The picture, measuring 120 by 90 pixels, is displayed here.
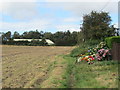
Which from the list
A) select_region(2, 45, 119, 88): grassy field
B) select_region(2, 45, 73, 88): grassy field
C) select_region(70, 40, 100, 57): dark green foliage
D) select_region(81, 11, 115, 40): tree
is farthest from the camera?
select_region(81, 11, 115, 40): tree

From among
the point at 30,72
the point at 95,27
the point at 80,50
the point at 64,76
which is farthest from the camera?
the point at 95,27

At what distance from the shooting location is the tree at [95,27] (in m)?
29.9

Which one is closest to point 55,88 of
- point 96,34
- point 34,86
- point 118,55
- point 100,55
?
point 34,86

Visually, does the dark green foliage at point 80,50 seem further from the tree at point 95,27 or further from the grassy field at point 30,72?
the tree at point 95,27

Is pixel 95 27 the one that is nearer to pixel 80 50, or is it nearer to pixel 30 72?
pixel 80 50

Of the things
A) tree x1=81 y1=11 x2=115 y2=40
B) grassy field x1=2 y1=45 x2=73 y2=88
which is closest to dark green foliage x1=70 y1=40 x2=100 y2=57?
grassy field x1=2 y1=45 x2=73 y2=88

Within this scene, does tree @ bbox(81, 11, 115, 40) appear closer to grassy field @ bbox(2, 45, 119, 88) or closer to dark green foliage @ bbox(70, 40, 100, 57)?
dark green foliage @ bbox(70, 40, 100, 57)

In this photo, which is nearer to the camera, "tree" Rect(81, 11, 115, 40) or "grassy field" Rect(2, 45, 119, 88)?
"grassy field" Rect(2, 45, 119, 88)

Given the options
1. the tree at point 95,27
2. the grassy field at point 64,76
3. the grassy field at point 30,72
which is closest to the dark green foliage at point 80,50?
the grassy field at point 30,72

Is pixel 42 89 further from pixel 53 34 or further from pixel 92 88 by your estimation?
pixel 53 34

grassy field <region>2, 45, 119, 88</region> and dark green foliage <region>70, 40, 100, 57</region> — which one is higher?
dark green foliage <region>70, 40, 100, 57</region>

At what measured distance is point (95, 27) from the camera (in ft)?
98.6

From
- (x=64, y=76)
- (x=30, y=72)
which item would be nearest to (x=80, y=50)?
(x=30, y=72)

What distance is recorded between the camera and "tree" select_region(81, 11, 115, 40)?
29.9 meters
